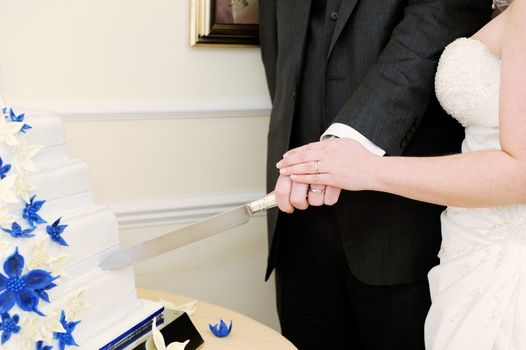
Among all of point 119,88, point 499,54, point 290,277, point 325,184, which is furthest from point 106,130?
point 499,54

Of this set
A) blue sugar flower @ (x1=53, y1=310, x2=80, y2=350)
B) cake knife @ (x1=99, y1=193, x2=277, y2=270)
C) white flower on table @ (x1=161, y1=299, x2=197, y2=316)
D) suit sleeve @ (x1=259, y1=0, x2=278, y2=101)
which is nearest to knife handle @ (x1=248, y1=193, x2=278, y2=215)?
cake knife @ (x1=99, y1=193, x2=277, y2=270)

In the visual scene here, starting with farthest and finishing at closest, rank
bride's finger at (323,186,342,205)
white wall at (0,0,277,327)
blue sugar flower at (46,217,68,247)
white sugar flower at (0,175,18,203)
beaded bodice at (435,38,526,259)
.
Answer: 1. white wall at (0,0,277,327)
2. bride's finger at (323,186,342,205)
3. beaded bodice at (435,38,526,259)
4. blue sugar flower at (46,217,68,247)
5. white sugar flower at (0,175,18,203)

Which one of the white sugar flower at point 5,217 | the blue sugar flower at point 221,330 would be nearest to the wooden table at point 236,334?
the blue sugar flower at point 221,330

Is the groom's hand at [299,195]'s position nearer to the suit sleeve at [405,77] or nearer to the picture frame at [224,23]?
the suit sleeve at [405,77]

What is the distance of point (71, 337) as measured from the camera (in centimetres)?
120

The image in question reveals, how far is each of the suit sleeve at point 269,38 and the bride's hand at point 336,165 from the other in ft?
2.07

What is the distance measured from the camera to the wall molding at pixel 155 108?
1.90 m

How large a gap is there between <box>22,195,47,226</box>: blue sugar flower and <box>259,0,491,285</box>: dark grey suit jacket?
2.19ft

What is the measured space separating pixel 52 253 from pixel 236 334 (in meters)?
0.51

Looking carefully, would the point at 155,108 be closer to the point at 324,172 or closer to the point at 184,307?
the point at 184,307

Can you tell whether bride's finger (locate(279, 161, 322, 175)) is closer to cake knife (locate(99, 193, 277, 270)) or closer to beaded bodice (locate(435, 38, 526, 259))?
cake knife (locate(99, 193, 277, 270))

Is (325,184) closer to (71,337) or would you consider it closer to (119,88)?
(71,337)

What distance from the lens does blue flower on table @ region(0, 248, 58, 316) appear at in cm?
108

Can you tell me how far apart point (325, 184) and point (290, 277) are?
575 mm
